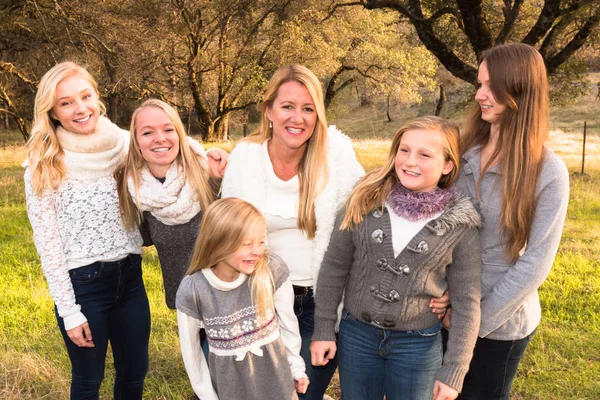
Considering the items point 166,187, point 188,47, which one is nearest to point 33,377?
point 166,187

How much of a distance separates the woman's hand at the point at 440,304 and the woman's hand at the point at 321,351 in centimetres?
54

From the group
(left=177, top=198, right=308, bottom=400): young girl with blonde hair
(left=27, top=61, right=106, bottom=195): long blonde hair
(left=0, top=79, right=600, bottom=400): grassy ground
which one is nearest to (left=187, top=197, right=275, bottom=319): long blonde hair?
(left=177, top=198, right=308, bottom=400): young girl with blonde hair

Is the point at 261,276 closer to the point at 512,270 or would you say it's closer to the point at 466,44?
the point at 512,270

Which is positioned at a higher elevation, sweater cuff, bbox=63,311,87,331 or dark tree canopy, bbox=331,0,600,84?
dark tree canopy, bbox=331,0,600,84

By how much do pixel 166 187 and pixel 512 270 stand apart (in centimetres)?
174

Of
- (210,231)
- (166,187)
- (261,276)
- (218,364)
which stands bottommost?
(218,364)

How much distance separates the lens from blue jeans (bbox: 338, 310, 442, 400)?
2.39 m

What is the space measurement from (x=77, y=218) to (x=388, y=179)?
63.5 inches

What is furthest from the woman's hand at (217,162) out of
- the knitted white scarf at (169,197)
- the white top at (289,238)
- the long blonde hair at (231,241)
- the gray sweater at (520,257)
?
the gray sweater at (520,257)

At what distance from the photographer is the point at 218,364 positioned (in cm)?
250

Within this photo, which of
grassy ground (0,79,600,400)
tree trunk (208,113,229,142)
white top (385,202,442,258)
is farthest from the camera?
tree trunk (208,113,229,142)

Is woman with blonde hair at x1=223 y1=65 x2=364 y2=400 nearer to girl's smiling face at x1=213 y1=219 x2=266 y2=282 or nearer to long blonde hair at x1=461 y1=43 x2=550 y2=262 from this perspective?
girl's smiling face at x1=213 y1=219 x2=266 y2=282

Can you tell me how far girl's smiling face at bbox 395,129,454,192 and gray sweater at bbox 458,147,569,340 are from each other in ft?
0.74

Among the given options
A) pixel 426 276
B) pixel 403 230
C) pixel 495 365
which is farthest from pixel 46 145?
pixel 495 365
